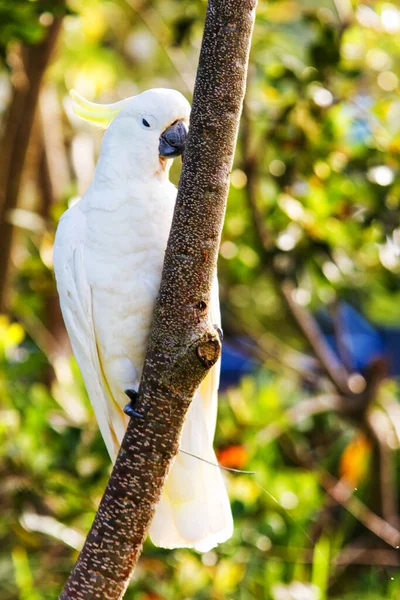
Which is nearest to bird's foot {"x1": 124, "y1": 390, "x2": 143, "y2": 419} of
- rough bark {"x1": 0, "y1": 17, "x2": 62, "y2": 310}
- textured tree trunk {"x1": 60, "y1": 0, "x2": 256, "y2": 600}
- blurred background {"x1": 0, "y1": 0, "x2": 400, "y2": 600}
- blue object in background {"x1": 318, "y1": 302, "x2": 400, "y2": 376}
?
textured tree trunk {"x1": 60, "y1": 0, "x2": 256, "y2": 600}

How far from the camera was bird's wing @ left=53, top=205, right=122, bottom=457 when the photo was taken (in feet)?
4.71

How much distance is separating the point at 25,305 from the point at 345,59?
132cm

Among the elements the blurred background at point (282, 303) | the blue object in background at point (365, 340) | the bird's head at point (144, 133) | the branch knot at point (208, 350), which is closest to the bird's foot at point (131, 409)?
the branch knot at point (208, 350)

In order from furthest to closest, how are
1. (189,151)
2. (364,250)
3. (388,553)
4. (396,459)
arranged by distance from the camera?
Result: (396,459) → (388,553) → (364,250) → (189,151)

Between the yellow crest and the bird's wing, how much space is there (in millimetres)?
179

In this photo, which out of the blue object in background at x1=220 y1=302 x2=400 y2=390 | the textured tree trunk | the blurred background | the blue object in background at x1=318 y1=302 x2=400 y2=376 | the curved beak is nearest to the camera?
the textured tree trunk

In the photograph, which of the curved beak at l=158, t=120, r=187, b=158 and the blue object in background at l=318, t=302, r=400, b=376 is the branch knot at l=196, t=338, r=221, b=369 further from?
the blue object in background at l=318, t=302, r=400, b=376

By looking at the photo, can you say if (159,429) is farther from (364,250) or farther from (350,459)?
(350,459)

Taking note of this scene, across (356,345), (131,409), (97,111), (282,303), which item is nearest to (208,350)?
(131,409)

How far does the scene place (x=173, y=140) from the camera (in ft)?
4.55

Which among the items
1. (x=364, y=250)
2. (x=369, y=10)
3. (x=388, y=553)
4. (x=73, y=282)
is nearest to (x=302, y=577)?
(x=388, y=553)

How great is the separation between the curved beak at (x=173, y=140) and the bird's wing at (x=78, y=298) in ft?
0.67

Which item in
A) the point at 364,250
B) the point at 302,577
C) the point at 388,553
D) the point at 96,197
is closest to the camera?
the point at 96,197

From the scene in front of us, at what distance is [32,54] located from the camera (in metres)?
2.32
